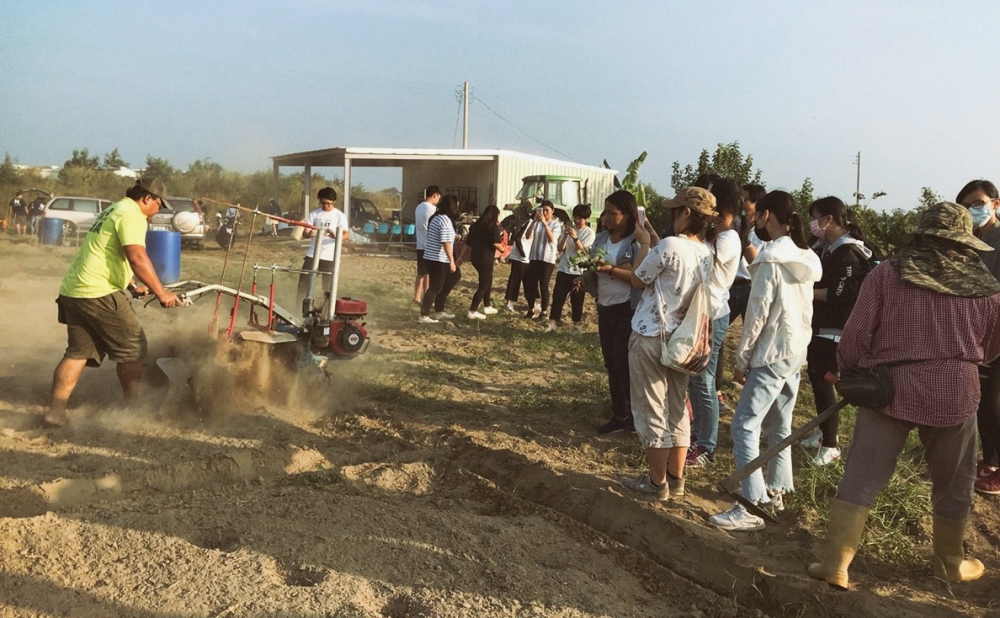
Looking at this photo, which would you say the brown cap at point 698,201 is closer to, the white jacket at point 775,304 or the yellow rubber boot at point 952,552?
the white jacket at point 775,304

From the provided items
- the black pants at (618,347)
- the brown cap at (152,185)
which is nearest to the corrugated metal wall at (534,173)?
the black pants at (618,347)

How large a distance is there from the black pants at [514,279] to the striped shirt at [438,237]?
180 centimetres

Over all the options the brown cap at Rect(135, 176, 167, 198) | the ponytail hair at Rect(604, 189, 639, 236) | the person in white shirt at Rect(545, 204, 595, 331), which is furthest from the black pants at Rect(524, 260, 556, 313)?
the brown cap at Rect(135, 176, 167, 198)

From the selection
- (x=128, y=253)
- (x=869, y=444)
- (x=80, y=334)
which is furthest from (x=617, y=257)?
(x=80, y=334)

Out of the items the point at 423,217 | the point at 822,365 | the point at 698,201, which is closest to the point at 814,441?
the point at 822,365

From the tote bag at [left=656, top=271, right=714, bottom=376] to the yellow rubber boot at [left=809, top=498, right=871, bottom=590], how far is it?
3.47 ft

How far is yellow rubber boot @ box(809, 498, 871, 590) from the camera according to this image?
12.6 ft

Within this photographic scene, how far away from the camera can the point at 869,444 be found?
152 inches

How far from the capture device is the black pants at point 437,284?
10859mm

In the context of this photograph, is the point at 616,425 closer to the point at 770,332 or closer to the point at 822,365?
the point at 822,365

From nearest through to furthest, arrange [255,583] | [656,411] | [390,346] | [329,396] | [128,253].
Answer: [255,583], [656,411], [128,253], [329,396], [390,346]

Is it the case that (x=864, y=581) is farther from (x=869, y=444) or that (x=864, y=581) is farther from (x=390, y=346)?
(x=390, y=346)

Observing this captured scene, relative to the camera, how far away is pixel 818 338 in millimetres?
5523

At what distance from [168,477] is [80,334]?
139 cm
